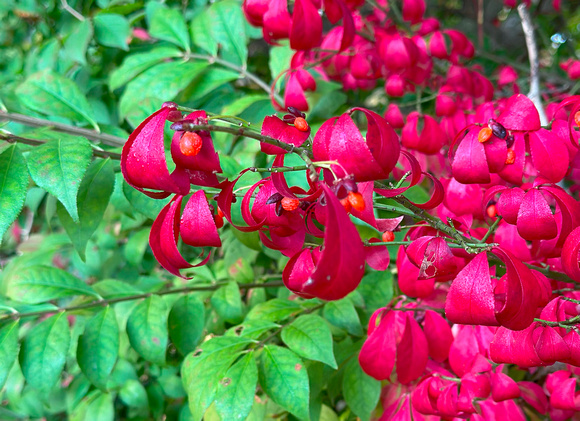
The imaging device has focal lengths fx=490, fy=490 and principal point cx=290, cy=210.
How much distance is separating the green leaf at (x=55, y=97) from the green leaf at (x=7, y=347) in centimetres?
37

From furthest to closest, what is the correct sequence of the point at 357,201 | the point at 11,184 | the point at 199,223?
the point at 11,184
the point at 199,223
the point at 357,201

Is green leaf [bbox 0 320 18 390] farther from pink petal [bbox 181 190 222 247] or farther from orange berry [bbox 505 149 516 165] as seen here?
orange berry [bbox 505 149 516 165]

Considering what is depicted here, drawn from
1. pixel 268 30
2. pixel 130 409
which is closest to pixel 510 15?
pixel 268 30

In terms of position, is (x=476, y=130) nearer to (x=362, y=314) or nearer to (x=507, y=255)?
(x=507, y=255)

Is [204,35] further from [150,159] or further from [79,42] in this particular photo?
[150,159]

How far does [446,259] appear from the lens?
437 mm

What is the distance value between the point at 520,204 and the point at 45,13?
5.32 ft

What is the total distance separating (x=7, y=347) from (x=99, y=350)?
0.42 feet

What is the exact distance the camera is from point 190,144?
378 millimetres

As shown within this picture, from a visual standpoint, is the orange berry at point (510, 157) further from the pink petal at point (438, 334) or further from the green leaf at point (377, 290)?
the green leaf at point (377, 290)

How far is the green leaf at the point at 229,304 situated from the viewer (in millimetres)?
855

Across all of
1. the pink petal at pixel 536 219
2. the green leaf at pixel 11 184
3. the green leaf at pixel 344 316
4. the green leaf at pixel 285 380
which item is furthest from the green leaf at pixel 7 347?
the pink petal at pixel 536 219

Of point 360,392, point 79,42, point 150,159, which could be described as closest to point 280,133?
point 150,159

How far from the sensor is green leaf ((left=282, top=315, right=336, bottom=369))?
25.5 inches
